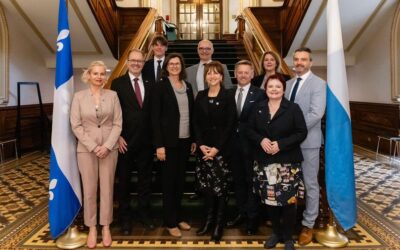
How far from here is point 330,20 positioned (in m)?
2.96

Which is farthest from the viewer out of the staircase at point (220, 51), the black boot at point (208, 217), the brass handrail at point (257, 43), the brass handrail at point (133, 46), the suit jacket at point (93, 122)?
the staircase at point (220, 51)

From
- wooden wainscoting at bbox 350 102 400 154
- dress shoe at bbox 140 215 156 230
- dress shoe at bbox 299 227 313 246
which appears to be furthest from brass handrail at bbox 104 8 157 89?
wooden wainscoting at bbox 350 102 400 154

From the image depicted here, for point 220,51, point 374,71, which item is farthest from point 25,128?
point 374,71

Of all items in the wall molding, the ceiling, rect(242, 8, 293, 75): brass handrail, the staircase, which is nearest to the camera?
rect(242, 8, 293, 75): brass handrail

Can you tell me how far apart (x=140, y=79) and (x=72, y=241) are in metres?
1.52

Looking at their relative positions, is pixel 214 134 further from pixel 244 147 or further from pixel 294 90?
pixel 294 90

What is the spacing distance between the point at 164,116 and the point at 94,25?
4.49 m

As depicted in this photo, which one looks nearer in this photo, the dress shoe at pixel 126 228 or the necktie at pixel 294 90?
the necktie at pixel 294 90

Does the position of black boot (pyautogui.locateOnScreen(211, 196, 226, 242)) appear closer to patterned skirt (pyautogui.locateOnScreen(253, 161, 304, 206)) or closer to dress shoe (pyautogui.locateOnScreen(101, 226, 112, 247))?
patterned skirt (pyautogui.locateOnScreen(253, 161, 304, 206))

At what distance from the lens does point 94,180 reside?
2900mm

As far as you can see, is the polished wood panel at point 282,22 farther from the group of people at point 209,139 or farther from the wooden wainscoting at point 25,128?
the wooden wainscoting at point 25,128

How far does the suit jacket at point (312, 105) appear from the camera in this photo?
281 centimetres

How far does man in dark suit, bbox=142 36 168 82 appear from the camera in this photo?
3.62 metres

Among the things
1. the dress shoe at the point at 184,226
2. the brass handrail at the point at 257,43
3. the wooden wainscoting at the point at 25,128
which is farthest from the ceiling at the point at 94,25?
the dress shoe at the point at 184,226
